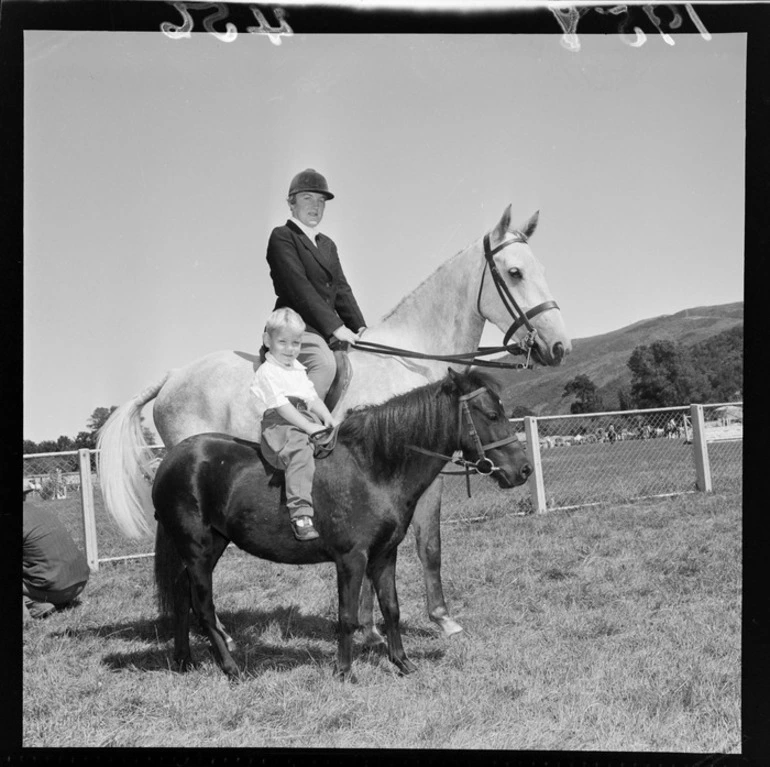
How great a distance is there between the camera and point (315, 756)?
402 cm

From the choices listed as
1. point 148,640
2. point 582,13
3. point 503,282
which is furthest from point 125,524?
point 582,13

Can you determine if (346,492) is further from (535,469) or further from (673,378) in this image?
(673,378)

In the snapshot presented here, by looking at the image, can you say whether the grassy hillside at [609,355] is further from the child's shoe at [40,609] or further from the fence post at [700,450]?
the child's shoe at [40,609]

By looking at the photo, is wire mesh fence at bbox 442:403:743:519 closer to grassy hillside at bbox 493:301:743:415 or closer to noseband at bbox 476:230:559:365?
grassy hillside at bbox 493:301:743:415

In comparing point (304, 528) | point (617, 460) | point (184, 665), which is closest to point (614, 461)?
point (617, 460)

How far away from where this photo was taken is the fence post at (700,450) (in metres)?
8.84

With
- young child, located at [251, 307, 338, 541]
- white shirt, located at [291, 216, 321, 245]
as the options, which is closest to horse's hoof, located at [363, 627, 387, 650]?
young child, located at [251, 307, 338, 541]

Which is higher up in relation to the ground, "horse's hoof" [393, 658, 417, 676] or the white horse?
the white horse

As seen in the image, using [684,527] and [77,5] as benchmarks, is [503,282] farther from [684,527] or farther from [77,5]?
[684,527]

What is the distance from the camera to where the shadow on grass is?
15.2ft

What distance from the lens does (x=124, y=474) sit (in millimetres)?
5180

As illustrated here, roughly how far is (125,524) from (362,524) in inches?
72.7

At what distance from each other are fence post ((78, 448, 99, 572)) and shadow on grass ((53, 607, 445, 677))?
2271mm

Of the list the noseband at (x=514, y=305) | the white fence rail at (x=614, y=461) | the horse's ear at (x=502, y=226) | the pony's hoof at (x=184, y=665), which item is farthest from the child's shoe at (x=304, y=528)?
the white fence rail at (x=614, y=461)
